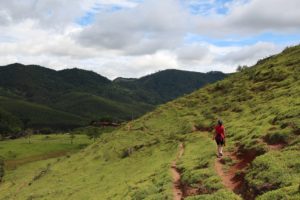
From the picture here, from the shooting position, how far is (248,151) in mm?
35750

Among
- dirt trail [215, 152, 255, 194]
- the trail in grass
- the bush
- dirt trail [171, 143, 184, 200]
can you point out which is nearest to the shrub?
the bush

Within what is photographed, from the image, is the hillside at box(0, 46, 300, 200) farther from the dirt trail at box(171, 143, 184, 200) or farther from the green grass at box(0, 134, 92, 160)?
the green grass at box(0, 134, 92, 160)

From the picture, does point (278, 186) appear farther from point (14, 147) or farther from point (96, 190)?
point (14, 147)

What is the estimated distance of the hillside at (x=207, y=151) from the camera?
28.0 metres

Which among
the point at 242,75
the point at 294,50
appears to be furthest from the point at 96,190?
the point at 294,50

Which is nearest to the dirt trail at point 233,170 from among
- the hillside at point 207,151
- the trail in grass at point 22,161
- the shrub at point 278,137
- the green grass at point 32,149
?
the hillside at point 207,151

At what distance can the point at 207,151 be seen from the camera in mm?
42438

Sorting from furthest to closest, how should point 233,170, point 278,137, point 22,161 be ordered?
point 22,161
point 278,137
point 233,170

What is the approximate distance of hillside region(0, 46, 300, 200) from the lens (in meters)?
28.0

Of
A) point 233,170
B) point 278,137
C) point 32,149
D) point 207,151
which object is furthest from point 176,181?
point 32,149

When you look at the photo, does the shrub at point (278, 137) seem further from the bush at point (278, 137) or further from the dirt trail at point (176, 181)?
the dirt trail at point (176, 181)

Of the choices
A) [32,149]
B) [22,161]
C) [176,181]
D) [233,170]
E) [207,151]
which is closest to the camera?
[233,170]

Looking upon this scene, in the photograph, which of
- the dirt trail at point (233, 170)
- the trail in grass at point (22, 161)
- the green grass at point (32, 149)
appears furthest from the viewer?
the green grass at point (32, 149)

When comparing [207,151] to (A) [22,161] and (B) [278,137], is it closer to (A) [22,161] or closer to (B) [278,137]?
(B) [278,137]
